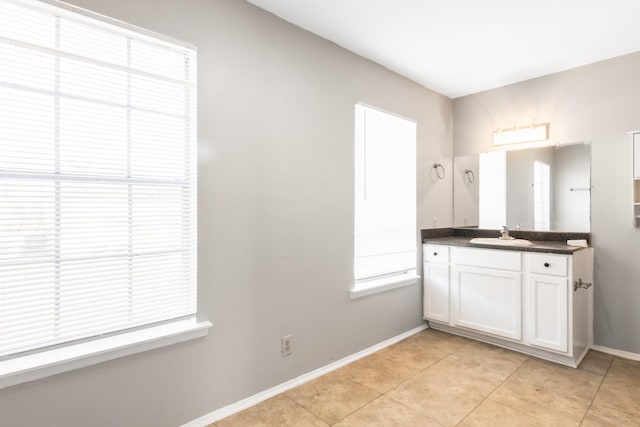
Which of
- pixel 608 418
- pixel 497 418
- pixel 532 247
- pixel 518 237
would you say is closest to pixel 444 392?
pixel 497 418

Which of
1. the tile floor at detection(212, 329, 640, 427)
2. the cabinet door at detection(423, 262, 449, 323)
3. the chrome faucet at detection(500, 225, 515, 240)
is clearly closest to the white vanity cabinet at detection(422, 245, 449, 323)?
the cabinet door at detection(423, 262, 449, 323)

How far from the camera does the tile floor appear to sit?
1.99 meters

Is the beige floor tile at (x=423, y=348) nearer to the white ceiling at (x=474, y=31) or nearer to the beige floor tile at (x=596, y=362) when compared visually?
the beige floor tile at (x=596, y=362)

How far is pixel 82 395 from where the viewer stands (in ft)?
5.13

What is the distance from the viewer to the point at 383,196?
10.2 feet

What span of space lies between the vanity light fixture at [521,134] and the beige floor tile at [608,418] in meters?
2.24

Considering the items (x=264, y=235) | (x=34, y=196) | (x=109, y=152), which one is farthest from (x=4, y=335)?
(x=264, y=235)

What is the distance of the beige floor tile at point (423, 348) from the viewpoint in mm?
2758

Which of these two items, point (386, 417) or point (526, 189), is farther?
point (526, 189)

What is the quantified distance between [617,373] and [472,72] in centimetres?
264

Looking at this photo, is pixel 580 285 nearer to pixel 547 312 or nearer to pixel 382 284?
pixel 547 312

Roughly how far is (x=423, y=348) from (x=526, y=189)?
5.94 feet

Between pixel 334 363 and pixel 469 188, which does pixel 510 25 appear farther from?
pixel 334 363

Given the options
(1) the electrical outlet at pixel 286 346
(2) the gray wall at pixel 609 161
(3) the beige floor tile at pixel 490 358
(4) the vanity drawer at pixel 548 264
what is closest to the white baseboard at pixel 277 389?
(1) the electrical outlet at pixel 286 346
